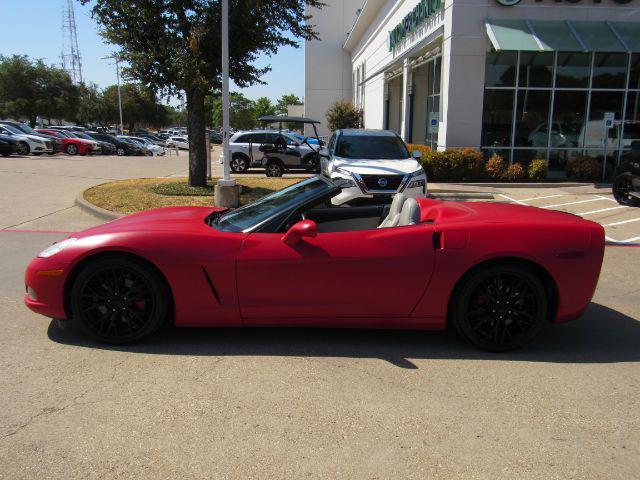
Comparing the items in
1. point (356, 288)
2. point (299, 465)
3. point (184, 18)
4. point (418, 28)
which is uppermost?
point (418, 28)

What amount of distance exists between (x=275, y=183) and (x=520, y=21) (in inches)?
347

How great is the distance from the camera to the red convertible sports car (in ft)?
13.1

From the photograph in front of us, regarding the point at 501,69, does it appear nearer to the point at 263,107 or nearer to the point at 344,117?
the point at 344,117

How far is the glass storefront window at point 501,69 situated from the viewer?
16.4 m

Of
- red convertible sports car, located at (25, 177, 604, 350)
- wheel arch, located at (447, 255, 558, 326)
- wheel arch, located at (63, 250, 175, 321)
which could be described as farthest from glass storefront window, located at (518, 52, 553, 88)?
wheel arch, located at (63, 250, 175, 321)

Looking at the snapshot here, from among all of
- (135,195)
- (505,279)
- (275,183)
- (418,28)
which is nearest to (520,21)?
(418,28)

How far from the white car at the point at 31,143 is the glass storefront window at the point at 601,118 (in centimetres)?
2630

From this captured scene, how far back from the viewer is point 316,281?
13.1ft

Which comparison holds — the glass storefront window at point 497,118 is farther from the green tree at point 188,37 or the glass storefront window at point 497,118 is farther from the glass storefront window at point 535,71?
the green tree at point 188,37

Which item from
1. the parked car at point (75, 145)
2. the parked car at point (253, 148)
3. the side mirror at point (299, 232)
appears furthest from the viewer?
the parked car at point (75, 145)

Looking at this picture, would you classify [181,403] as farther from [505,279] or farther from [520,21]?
[520,21]

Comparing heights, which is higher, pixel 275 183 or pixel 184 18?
pixel 184 18

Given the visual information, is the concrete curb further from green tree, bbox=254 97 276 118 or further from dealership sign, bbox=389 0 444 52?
green tree, bbox=254 97 276 118

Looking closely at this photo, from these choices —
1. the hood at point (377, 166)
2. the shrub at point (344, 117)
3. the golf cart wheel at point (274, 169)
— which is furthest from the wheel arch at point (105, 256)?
the shrub at point (344, 117)
